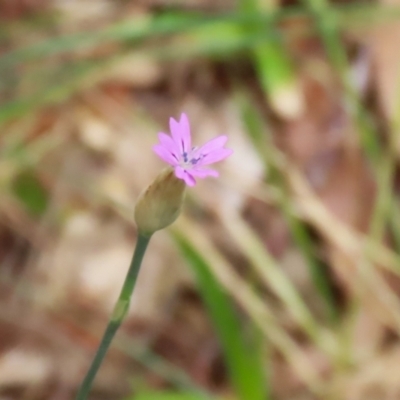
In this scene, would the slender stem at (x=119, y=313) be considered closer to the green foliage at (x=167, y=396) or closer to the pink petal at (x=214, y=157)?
the pink petal at (x=214, y=157)

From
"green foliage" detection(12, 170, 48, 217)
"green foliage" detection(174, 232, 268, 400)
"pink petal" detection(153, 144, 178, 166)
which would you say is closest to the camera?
"pink petal" detection(153, 144, 178, 166)

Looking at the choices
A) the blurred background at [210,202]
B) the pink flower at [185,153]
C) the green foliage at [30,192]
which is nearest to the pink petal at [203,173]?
the pink flower at [185,153]

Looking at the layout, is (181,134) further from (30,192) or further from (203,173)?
(30,192)

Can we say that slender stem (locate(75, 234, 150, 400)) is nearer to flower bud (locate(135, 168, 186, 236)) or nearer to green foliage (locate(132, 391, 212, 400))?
flower bud (locate(135, 168, 186, 236))

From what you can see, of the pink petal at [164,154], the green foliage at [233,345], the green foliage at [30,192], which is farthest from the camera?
the green foliage at [30,192]

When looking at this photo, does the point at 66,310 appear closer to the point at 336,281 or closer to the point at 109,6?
the point at 336,281

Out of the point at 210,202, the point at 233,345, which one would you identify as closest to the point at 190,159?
the point at 233,345

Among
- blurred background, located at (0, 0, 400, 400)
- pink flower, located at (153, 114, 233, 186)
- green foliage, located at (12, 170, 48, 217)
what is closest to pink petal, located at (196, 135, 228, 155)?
pink flower, located at (153, 114, 233, 186)
